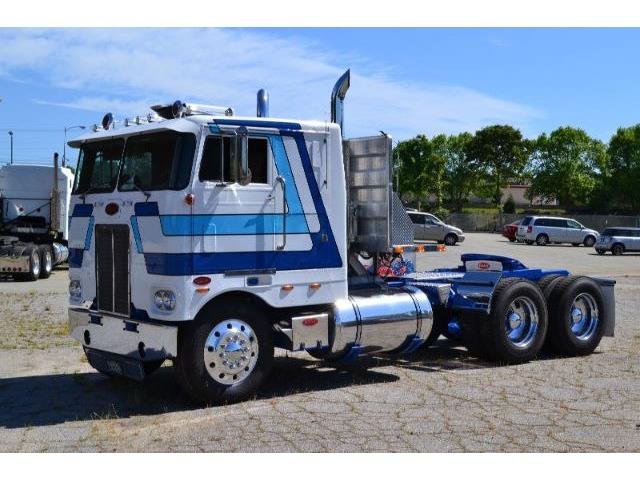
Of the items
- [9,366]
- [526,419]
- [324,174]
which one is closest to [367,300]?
[324,174]

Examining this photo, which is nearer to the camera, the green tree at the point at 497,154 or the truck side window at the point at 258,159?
the truck side window at the point at 258,159

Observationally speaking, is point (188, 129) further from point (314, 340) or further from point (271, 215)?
point (314, 340)

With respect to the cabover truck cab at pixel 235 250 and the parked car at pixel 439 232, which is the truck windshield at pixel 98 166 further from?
the parked car at pixel 439 232

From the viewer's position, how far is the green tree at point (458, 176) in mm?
88625

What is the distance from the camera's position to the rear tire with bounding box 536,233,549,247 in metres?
47.4

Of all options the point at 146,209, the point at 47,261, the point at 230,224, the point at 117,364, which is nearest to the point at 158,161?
the point at 146,209

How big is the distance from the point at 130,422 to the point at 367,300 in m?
3.06

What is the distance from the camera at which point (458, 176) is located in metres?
89.3

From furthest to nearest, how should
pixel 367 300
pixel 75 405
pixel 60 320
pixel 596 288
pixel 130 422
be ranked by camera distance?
pixel 60 320 < pixel 596 288 < pixel 367 300 < pixel 75 405 < pixel 130 422

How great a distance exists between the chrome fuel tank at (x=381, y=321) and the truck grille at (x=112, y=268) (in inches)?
89.3

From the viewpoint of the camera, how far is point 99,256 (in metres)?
8.60

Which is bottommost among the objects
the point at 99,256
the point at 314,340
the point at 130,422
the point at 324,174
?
the point at 130,422

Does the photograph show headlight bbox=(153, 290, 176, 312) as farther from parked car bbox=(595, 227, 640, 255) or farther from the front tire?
parked car bbox=(595, 227, 640, 255)

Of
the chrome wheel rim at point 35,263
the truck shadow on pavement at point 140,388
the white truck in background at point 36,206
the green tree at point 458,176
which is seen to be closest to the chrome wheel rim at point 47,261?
the white truck in background at point 36,206
